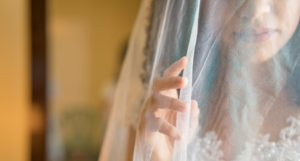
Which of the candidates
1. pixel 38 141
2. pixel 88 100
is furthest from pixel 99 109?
pixel 38 141

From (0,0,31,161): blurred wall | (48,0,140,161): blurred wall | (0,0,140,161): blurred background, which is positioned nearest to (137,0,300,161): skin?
(0,0,31,161): blurred wall

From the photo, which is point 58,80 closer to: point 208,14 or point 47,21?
point 47,21

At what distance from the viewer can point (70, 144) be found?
9.34 feet

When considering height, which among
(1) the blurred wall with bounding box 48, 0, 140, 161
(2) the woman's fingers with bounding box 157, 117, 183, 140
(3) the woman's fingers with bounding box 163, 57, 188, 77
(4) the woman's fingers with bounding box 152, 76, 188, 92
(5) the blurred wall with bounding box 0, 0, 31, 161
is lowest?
(2) the woman's fingers with bounding box 157, 117, 183, 140

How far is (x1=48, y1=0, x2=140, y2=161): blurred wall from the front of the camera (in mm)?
Answer: 2887

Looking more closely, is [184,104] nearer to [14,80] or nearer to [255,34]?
[255,34]

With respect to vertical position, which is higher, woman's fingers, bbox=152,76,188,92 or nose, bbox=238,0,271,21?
nose, bbox=238,0,271,21

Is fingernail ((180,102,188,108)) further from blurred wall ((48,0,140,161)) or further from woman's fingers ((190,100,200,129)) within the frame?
blurred wall ((48,0,140,161))

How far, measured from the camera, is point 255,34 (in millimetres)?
362

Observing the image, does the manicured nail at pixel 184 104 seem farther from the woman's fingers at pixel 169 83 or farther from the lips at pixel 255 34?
the lips at pixel 255 34

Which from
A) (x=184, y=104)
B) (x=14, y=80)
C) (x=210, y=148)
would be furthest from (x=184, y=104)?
(x=14, y=80)

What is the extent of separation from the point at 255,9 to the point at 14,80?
1270 millimetres

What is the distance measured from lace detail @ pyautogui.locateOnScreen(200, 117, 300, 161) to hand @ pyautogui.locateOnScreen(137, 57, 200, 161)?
6 cm

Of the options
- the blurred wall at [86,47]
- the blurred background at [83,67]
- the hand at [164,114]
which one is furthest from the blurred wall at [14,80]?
the blurred wall at [86,47]
